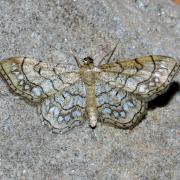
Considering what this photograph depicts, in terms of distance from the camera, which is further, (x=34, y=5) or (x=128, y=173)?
(x=34, y=5)

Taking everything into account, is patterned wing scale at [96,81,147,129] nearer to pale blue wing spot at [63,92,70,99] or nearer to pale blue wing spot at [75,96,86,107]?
pale blue wing spot at [75,96,86,107]

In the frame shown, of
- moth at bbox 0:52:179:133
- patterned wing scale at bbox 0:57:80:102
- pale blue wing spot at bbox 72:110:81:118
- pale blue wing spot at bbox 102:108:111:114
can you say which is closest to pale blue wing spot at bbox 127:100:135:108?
moth at bbox 0:52:179:133

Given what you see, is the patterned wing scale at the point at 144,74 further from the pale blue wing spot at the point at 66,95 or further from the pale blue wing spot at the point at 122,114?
the pale blue wing spot at the point at 66,95

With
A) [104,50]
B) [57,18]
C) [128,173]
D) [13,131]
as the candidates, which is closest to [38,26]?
[57,18]

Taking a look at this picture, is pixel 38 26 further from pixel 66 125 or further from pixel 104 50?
pixel 66 125

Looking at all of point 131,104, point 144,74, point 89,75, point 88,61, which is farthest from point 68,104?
point 144,74

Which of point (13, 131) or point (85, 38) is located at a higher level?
point (85, 38)

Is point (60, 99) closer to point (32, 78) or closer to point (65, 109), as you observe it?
point (65, 109)
